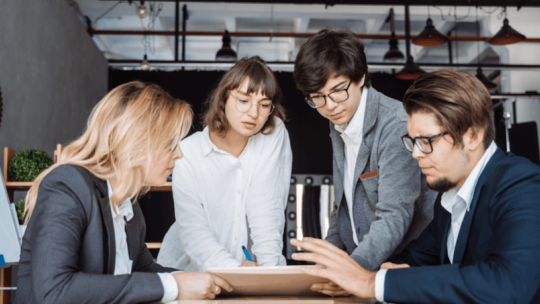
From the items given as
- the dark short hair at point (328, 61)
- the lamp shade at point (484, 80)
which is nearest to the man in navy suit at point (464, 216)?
the dark short hair at point (328, 61)

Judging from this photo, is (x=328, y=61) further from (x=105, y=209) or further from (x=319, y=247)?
(x=105, y=209)

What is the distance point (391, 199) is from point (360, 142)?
30cm

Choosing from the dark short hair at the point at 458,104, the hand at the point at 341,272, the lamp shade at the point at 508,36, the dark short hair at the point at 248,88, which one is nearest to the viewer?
the hand at the point at 341,272

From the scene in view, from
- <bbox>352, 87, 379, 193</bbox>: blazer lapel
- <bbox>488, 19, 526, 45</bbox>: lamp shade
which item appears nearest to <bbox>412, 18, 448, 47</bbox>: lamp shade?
<bbox>488, 19, 526, 45</bbox>: lamp shade

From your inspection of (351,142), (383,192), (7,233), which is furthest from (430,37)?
(7,233)

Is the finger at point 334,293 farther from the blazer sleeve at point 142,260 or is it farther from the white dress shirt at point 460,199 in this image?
the blazer sleeve at point 142,260

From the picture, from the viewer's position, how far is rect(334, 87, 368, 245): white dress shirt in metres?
1.61

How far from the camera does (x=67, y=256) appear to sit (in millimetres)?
971

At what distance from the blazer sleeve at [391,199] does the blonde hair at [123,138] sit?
0.64 metres

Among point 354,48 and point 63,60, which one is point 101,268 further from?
point 63,60

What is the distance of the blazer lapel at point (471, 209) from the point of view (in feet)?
3.67

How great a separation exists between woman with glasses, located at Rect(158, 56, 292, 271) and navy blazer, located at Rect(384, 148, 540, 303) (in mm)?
756

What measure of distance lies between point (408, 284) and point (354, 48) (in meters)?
0.89

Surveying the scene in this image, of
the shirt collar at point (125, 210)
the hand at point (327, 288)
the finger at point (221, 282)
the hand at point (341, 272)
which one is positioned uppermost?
the shirt collar at point (125, 210)
